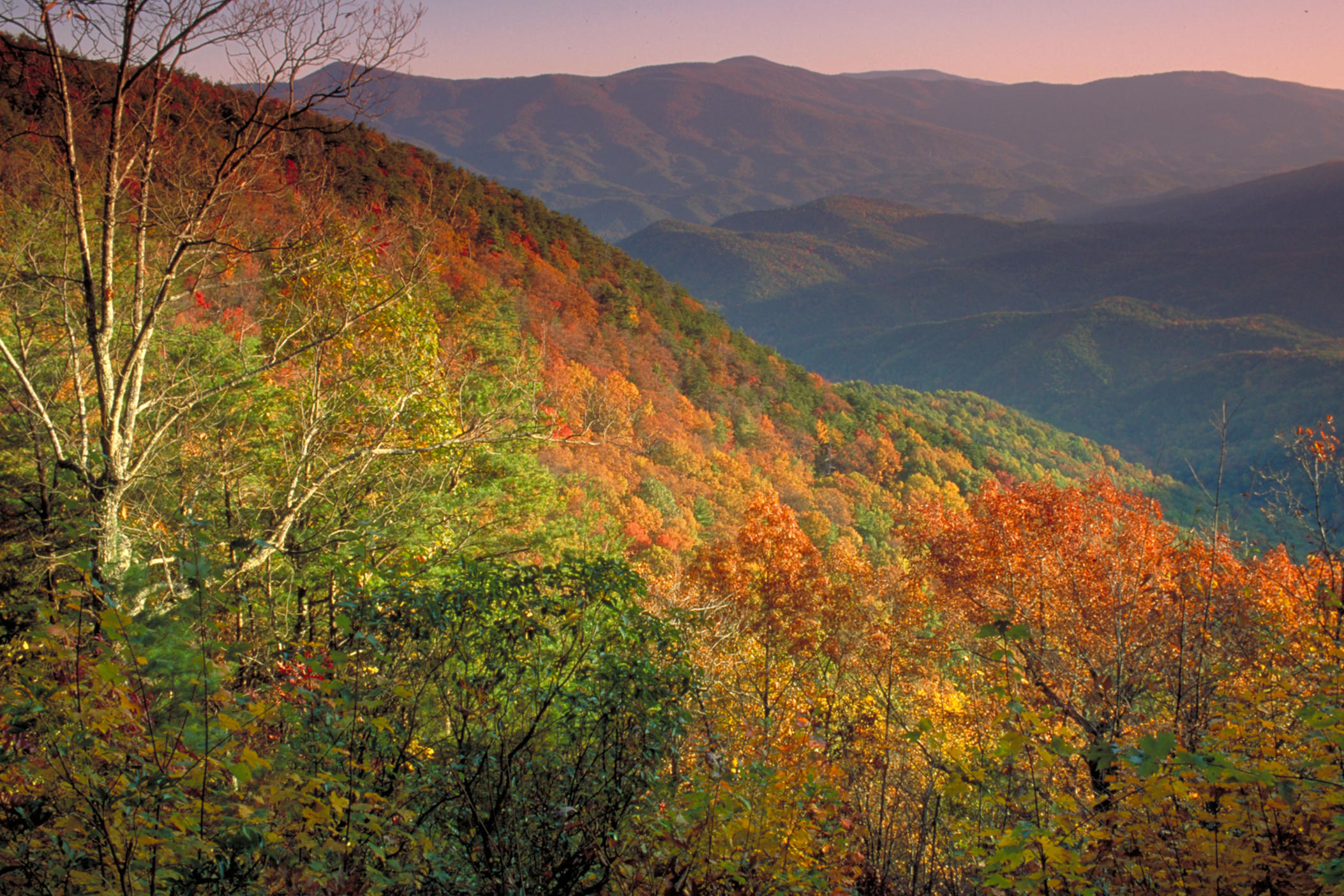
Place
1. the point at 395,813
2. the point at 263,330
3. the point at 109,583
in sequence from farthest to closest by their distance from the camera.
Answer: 1. the point at 263,330
2. the point at 109,583
3. the point at 395,813

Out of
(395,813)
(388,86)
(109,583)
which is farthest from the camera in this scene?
(388,86)

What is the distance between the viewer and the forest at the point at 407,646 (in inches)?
128

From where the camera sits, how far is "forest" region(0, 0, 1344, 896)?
3.24 metres

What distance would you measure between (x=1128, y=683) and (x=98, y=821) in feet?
27.8

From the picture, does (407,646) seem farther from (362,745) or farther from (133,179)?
(133,179)

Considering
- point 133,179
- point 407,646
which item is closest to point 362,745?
point 407,646

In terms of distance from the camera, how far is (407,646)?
4.49m

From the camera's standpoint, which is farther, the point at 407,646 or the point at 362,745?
the point at 407,646

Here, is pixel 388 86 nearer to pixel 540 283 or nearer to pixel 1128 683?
pixel 1128 683

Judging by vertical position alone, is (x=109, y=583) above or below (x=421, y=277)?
below

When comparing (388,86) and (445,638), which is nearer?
(445,638)

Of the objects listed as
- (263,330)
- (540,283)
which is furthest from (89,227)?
(540,283)

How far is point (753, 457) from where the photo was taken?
59.9 metres

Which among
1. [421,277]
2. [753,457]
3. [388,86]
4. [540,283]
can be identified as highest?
[540,283]
